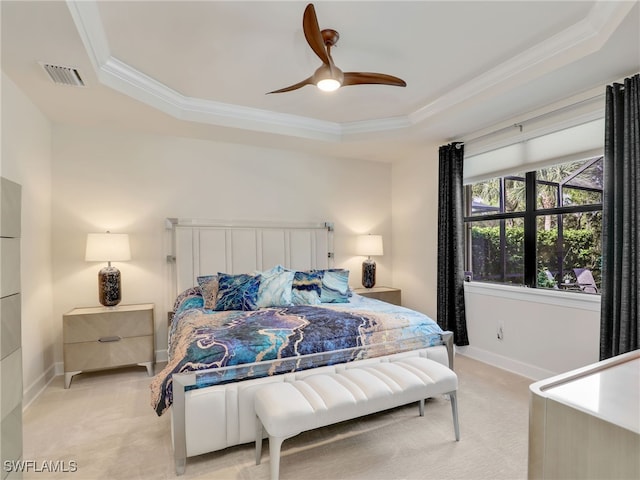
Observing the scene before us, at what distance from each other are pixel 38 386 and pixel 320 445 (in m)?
2.58

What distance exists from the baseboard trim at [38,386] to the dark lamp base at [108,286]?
772 millimetres

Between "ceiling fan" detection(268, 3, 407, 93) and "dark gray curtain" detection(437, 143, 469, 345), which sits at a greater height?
"ceiling fan" detection(268, 3, 407, 93)

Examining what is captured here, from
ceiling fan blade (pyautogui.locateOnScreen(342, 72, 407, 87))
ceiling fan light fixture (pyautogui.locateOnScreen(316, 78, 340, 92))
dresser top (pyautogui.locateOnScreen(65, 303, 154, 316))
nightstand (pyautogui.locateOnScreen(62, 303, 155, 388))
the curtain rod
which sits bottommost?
nightstand (pyautogui.locateOnScreen(62, 303, 155, 388))

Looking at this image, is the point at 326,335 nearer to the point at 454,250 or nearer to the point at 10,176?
the point at 454,250

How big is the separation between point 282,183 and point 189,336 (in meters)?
2.62

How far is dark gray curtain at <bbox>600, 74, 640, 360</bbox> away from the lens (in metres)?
2.39

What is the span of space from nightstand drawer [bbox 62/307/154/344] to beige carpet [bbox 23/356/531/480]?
0.53 m

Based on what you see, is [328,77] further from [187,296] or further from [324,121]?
[187,296]

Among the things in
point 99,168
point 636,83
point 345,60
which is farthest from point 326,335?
point 99,168

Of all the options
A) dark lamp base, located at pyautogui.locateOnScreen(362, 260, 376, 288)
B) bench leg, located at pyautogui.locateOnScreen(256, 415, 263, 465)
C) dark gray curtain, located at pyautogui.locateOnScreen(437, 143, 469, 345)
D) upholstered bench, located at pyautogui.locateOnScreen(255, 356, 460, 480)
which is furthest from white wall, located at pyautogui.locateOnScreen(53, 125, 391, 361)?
upholstered bench, located at pyautogui.locateOnScreen(255, 356, 460, 480)

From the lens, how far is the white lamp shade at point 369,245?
4.57 m

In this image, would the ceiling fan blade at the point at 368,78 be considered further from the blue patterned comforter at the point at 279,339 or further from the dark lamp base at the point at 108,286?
the dark lamp base at the point at 108,286

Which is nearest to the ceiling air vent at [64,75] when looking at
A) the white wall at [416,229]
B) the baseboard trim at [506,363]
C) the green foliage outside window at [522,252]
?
the white wall at [416,229]

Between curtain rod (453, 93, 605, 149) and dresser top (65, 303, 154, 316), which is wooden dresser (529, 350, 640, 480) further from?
dresser top (65, 303, 154, 316)
